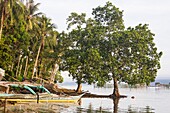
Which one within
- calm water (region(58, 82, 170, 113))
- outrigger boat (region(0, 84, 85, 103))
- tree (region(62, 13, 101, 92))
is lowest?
calm water (region(58, 82, 170, 113))

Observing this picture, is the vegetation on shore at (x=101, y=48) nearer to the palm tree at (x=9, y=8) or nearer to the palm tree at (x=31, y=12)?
the palm tree at (x=31, y=12)

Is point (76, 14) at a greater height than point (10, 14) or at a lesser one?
greater

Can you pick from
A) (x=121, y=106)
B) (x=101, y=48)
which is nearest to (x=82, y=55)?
(x=101, y=48)

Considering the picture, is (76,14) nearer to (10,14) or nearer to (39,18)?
(39,18)

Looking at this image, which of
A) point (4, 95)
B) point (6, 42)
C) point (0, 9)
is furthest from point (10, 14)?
point (4, 95)

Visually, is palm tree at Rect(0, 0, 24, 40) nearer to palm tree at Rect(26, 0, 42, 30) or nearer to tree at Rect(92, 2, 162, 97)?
palm tree at Rect(26, 0, 42, 30)

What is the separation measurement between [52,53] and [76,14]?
26.2 feet

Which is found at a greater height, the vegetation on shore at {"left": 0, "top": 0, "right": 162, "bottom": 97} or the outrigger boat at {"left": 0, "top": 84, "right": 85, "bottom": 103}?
the vegetation on shore at {"left": 0, "top": 0, "right": 162, "bottom": 97}

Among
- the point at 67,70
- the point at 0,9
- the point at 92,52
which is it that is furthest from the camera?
the point at 67,70

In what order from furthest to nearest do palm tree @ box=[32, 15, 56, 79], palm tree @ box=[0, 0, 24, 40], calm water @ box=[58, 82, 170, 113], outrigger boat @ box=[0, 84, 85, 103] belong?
1. palm tree @ box=[32, 15, 56, 79]
2. palm tree @ box=[0, 0, 24, 40]
3. calm water @ box=[58, 82, 170, 113]
4. outrigger boat @ box=[0, 84, 85, 103]

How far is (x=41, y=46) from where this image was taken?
181 feet

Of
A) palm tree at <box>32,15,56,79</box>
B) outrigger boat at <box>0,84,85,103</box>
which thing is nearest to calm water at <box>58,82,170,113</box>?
outrigger boat at <box>0,84,85,103</box>

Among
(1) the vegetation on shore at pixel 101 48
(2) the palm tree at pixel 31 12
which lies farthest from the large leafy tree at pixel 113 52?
(2) the palm tree at pixel 31 12

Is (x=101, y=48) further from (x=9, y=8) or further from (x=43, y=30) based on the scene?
(x=9, y=8)
